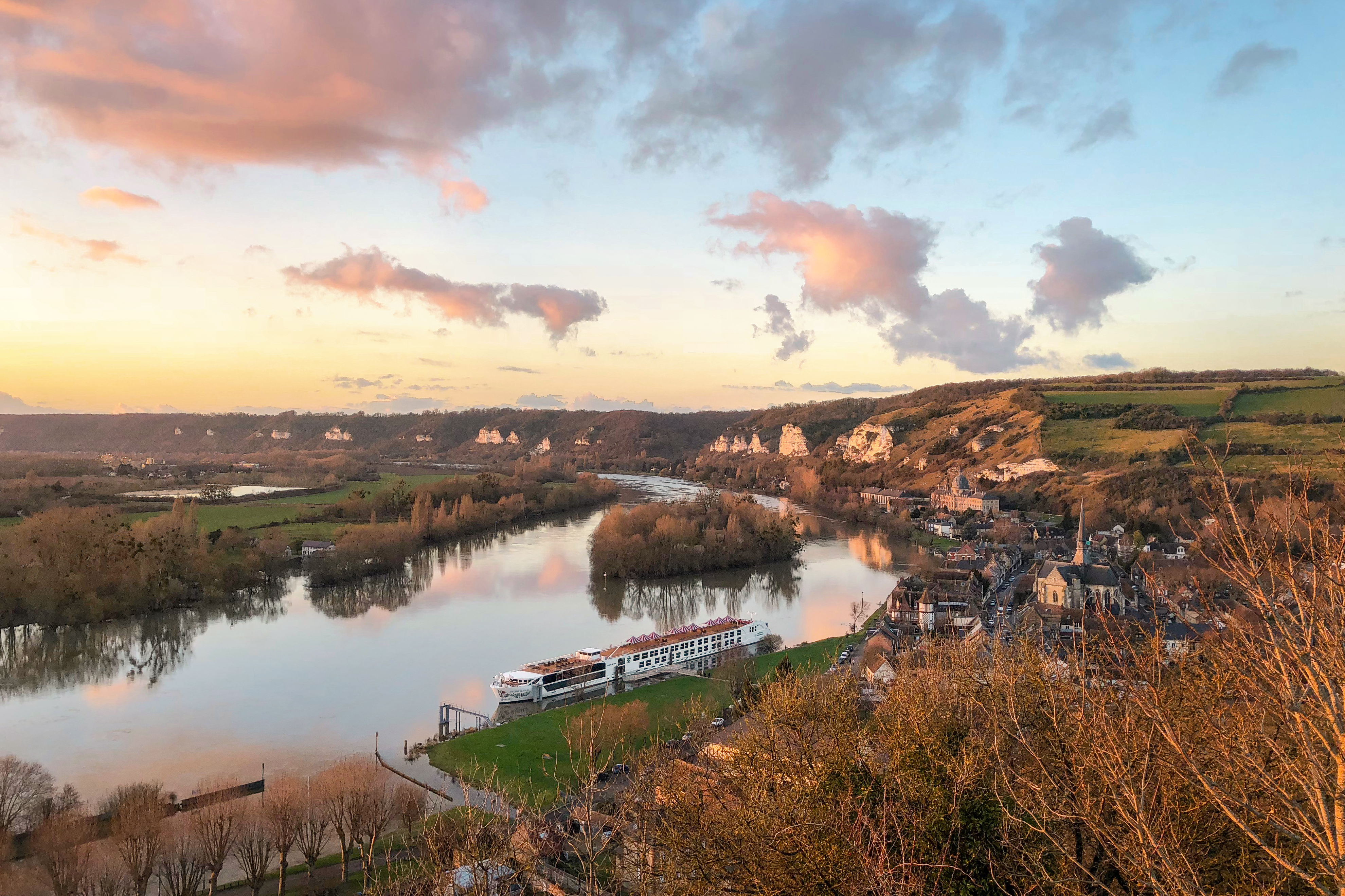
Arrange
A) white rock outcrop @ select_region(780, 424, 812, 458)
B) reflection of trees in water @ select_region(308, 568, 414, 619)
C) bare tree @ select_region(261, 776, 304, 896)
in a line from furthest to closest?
white rock outcrop @ select_region(780, 424, 812, 458)
reflection of trees in water @ select_region(308, 568, 414, 619)
bare tree @ select_region(261, 776, 304, 896)

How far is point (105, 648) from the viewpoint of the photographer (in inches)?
850

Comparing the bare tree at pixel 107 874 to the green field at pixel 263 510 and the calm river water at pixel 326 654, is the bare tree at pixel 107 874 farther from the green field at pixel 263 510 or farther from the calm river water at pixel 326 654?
the green field at pixel 263 510

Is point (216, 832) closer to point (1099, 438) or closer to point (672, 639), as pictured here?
point (672, 639)

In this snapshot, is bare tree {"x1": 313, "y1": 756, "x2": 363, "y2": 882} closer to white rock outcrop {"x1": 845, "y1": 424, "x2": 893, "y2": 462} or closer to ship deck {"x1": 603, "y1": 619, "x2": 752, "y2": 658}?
ship deck {"x1": 603, "y1": 619, "x2": 752, "y2": 658}

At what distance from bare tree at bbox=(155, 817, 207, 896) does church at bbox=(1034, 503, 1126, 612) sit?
21.9 meters

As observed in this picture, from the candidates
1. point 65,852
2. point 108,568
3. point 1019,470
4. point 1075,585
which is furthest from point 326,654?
point 1019,470

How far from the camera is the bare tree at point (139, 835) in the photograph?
9484mm

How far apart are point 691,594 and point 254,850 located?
71.3 ft

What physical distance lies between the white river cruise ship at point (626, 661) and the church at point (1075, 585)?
358 inches

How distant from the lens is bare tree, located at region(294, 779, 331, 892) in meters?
10.4

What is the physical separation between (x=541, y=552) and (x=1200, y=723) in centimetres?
3482

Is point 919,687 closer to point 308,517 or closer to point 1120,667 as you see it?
point 1120,667

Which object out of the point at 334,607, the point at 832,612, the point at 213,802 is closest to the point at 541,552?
the point at 334,607

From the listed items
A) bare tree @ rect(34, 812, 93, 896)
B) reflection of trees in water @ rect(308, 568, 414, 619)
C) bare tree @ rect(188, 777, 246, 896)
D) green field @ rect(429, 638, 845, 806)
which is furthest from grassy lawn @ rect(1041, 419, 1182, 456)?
bare tree @ rect(34, 812, 93, 896)
